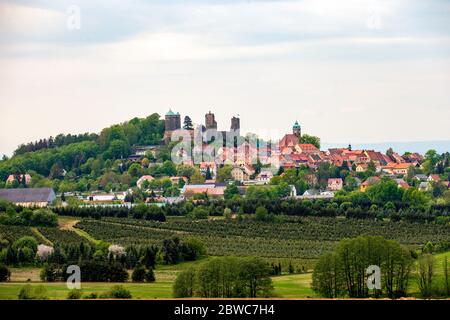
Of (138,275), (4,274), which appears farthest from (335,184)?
(4,274)

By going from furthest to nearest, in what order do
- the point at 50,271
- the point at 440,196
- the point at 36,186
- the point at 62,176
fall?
1. the point at 62,176
2. the point at 36,186
3. the point at 440,196
4. the point at 50,271

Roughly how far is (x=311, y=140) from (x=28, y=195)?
57.4 ft

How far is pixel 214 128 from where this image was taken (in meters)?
42.8

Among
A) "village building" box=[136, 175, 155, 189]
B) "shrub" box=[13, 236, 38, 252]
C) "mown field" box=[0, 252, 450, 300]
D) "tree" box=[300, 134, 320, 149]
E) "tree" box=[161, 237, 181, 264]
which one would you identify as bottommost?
A: "mown field" box=[0, 252, 450, 300]

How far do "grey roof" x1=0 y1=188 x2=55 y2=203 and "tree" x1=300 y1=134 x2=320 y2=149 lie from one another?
1558cm

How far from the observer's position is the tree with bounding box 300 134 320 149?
48500 mm

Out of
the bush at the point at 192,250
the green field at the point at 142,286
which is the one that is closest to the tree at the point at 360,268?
the green field at the point at 142,286

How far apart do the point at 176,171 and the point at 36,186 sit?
480 centimetres

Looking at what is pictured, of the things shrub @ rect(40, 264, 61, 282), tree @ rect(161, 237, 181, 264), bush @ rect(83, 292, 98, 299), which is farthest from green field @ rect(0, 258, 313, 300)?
tree @ rect(161, 237, 181, 264)

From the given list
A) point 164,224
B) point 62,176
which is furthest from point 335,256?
point 62,176

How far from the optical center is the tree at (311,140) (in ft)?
159

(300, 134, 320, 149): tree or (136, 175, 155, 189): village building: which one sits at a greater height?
(300, 134, 320, 149): tree

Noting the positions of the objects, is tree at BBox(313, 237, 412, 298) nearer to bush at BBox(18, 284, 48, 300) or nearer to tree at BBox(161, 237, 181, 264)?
bush at BBox(18, 284, 48, 300)
